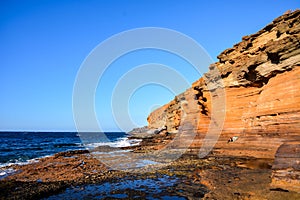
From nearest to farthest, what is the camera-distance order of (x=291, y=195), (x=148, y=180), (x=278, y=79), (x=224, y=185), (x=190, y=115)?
(x=291, y=195) < (x=224, y=185) < (x=148, y=180) < (x=278, y=79) < (x=190, y=115)

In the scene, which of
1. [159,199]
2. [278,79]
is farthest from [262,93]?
[159,199]

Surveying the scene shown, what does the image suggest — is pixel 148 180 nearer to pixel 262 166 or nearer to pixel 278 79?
pixel 262 166

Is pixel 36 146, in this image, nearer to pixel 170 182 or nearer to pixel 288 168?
pixel 170 182

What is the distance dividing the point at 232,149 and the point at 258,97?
5.34 meters

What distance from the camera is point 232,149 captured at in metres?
18.5

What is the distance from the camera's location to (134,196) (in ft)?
30.7

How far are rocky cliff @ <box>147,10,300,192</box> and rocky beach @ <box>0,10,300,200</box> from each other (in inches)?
2.8

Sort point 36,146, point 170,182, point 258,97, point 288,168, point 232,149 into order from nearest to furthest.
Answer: point 288,168 → point 170,182 → point 232,149 → point 258,97 → point 36,146

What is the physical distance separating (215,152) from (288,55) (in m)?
10.3

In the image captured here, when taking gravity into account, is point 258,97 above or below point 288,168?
above

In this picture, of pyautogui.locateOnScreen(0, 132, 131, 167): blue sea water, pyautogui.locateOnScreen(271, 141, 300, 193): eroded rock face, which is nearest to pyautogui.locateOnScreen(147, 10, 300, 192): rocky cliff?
pyautogui.locateOnScreen(271, 141, 300, 193): eroded rock face

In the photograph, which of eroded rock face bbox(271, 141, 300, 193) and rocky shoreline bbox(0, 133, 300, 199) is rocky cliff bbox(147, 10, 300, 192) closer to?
eroded rock face bbox(271, 141, 300, 193)

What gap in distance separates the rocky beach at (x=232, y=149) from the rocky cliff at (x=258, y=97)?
2.8 inches

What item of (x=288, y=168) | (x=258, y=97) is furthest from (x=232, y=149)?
(x=288, y=168)
